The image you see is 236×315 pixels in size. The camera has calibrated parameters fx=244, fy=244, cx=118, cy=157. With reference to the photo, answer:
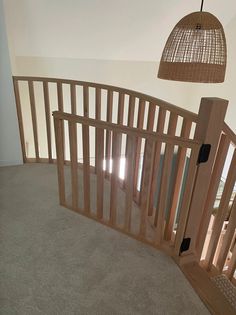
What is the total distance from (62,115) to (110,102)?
0.78 m

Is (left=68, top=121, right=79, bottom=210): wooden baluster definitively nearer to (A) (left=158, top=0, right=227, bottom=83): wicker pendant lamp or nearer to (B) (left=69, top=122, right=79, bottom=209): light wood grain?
(B) (left=69, top=122, right=79, bottom=209): light wood grain

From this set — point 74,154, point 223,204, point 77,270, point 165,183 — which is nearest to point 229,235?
point 223,204

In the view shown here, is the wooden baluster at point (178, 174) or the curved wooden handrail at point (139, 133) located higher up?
the curved wooden handrail at point (139, 133)

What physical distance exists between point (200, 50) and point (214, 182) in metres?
1.02

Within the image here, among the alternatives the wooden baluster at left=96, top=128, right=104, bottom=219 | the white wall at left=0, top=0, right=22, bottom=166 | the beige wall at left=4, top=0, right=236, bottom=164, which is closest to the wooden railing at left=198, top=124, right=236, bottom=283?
the wooden baluster at left=96, top=128, right=104, bottom=219

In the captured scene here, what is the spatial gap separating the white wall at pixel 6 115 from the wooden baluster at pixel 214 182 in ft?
6.32

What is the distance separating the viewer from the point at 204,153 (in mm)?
1317

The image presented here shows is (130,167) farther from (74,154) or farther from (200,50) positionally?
(200,50)

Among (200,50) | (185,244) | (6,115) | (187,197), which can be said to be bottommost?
(185,244)

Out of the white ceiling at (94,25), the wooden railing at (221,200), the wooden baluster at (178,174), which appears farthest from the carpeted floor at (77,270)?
the white ceiling at (94,25)

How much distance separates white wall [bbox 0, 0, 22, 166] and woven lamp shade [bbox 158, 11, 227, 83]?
1494 millimetres

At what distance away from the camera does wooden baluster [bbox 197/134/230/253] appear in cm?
145

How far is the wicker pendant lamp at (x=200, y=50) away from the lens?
6.04 feet

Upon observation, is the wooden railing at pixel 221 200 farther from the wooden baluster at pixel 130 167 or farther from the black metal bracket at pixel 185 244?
the wooden baluster at pixel 130 167
